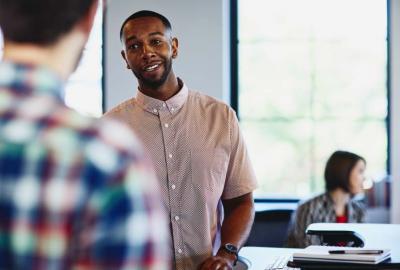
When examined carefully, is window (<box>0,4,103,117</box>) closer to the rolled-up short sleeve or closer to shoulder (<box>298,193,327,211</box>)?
shoulder (<box>298,193,327,211</box>)

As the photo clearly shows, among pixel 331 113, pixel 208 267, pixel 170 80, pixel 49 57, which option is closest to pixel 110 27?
pixel 331 113

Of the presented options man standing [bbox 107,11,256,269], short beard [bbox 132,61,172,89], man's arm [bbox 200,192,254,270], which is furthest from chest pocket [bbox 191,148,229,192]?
short beard [bbox 132,61,172,89]

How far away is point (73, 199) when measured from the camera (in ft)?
2.88

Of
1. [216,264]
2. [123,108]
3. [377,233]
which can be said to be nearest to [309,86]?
[377,233]

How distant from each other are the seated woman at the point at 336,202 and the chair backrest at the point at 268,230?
0.35 m

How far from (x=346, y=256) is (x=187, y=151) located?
0.73 meters

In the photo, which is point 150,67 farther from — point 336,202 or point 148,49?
point 336,202

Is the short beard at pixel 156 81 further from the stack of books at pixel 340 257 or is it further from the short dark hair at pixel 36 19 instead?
the short dark hair at pixel 36 19

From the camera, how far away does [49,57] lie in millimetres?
941

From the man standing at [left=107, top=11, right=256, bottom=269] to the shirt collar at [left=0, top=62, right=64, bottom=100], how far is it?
1.93m

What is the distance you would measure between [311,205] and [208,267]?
6.76 ft

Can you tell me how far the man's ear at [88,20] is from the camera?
95 centimetres

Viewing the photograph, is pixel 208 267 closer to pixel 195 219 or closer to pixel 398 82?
pixel 195 219

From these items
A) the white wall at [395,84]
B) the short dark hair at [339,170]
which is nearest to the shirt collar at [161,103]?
the short dark hair at [339,170]
